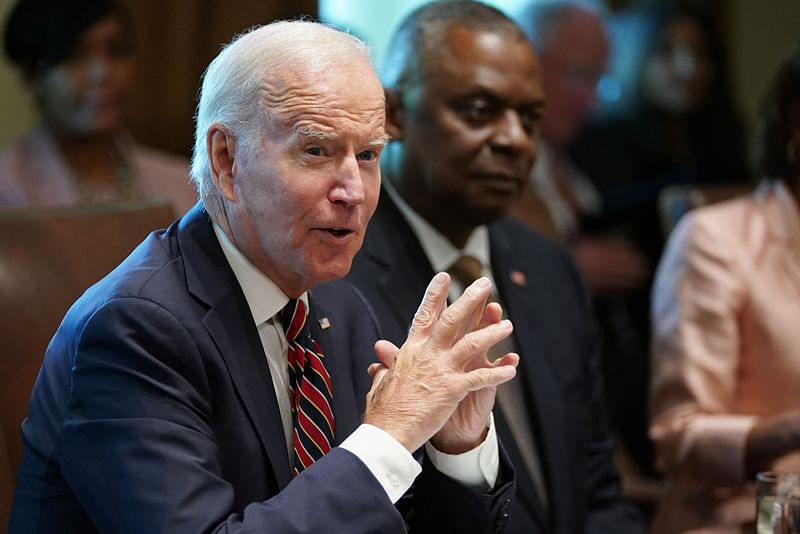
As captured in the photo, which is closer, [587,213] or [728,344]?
[728,344]

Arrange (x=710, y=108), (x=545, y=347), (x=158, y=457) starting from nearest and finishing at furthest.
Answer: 1. (x=158, y=457)
2. (x=545, y=347)
3. (x=710, y=108)

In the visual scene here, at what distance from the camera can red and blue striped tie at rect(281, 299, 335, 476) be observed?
1.77 metres

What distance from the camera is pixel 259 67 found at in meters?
1.72

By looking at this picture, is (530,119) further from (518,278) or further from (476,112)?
(518,278)

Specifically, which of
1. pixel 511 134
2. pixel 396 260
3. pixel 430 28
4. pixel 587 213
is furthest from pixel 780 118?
pixel 587 213

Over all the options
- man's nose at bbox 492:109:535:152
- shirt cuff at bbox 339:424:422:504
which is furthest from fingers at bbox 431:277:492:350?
man's nose at bbox 492:109:535:152

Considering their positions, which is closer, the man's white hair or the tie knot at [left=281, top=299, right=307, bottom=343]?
the man's white hair

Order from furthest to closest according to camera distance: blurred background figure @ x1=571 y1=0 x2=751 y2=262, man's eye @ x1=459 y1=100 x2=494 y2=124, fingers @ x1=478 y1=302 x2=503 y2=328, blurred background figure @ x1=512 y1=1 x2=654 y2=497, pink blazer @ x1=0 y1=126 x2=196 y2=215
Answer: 1. blurred background figure @ x1=571 y1=0 x2=751 y2=262
2. blurred background figure @ x1=512 y1=1 x2=654 y2=497
3. pink blazer @ x1=0 y1=126 x2=196 y2=215
4. man's eye @ x1=459 y1=100 x2=494 y2=124
5. fingers @ x1=478 y1=302 x2=503 y2=328

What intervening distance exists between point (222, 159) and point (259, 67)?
0.15 meters

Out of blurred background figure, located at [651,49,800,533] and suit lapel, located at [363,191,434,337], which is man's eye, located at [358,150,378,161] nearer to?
suit lapel, located at [363,191,434,337]

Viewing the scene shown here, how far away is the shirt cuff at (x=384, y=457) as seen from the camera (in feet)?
5.35

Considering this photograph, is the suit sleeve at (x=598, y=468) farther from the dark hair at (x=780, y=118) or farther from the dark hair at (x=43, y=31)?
the dark hair at (x=43, y=31)

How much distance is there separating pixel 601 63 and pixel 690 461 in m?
2.07

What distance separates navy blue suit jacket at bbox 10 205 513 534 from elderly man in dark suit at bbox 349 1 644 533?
0.66 m
